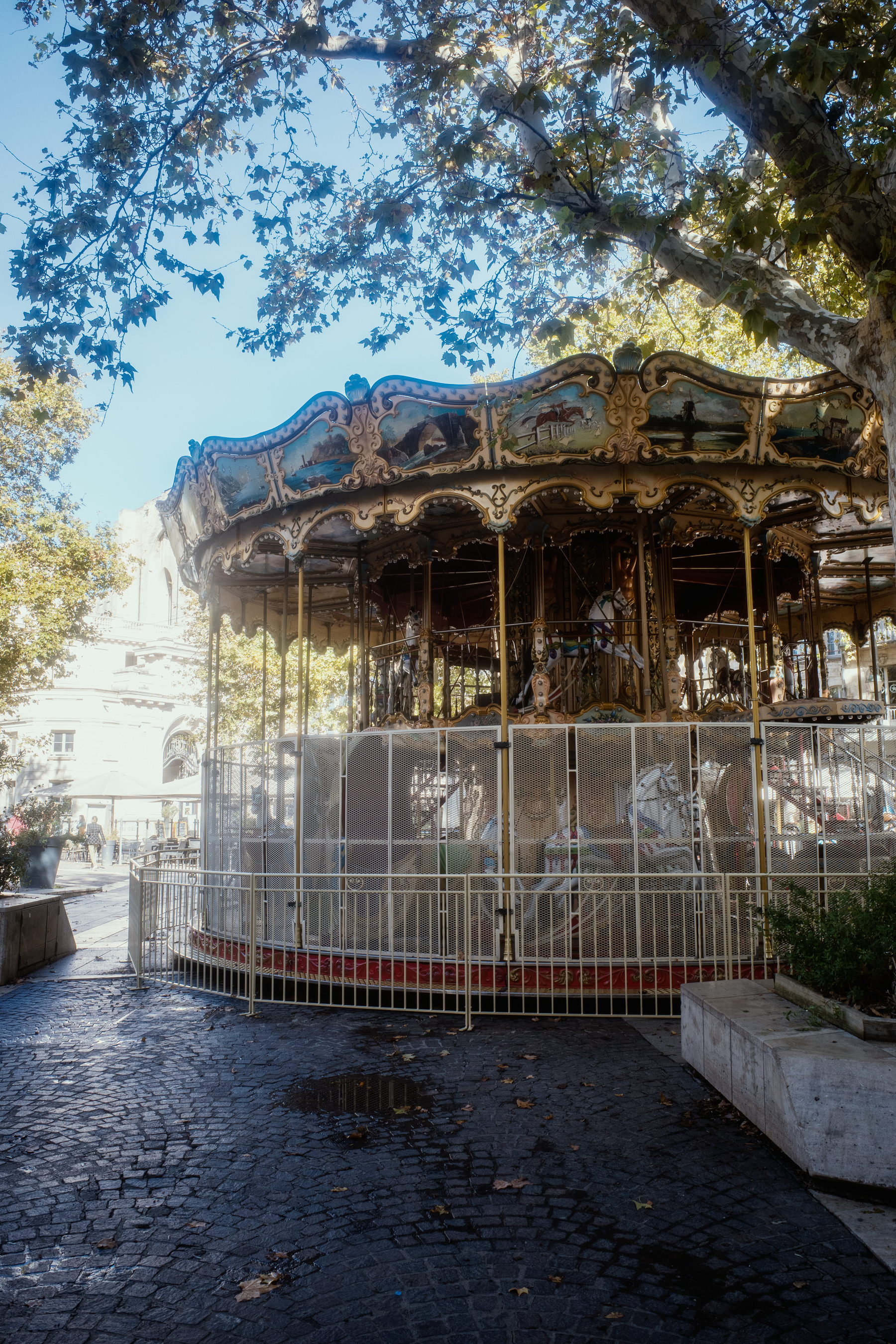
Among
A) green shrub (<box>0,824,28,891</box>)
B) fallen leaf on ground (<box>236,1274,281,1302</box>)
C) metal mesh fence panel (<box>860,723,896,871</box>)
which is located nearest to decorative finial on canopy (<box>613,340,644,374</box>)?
metal mesh fence panel (<box>860,723,896,871</box>)

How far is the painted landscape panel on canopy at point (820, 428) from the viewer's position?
918 cm

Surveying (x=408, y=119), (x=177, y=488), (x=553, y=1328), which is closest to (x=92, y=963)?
(x=177, y=488)

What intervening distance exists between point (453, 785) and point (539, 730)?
1.10m

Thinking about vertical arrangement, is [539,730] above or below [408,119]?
below

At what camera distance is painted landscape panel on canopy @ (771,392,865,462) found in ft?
30.1

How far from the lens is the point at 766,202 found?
21.5 feet

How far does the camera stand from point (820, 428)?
30.6ft

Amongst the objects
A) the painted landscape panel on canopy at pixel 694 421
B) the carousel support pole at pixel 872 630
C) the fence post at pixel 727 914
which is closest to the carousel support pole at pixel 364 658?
the painted landscape panel on canopy at pixel 694 421

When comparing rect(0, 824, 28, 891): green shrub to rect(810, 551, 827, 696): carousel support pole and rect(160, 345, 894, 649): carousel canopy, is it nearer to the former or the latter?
rect(160, 345, 894, 649): carousel canopy

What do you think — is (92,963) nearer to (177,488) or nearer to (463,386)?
(177,488)

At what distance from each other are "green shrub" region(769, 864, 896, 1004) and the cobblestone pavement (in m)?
0.98

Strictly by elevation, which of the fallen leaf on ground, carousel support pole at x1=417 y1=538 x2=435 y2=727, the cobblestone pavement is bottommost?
the cobblestone pavement

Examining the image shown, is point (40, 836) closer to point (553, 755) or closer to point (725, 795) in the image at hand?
point (553, 755)

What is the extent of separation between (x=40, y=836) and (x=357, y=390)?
46.6 feet
